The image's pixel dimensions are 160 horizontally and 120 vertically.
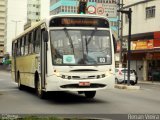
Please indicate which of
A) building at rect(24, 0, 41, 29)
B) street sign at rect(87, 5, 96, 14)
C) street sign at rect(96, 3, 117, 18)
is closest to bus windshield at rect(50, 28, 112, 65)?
street sign at rect(87, 5, 96, 14)

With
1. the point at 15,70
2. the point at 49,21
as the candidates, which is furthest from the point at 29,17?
the point at 49,21

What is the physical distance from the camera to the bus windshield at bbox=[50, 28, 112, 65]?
16719mm

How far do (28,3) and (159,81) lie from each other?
4765 inches

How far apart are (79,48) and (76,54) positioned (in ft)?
0.84

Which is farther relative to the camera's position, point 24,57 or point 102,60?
point 24,57

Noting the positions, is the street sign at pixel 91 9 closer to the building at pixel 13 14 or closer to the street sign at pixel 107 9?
the street sign at pixel 107 9

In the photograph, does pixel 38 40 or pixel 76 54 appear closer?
pixel 76 54

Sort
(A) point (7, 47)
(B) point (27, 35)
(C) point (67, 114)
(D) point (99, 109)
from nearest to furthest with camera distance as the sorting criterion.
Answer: (C) point (67, 114), (D) point (99, 109), (B) point (27, 35), (A) point (7, 47)

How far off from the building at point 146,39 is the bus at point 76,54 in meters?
30.1

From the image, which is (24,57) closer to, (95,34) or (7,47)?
(95,34)

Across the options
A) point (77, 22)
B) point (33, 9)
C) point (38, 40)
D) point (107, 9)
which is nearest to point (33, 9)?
point (33, 9)

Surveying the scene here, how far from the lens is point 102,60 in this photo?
56.0 feet

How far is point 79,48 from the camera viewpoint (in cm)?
1686

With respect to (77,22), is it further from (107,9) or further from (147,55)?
(147,55)
